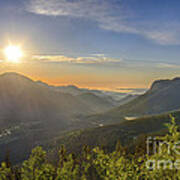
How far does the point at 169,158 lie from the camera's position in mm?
15594

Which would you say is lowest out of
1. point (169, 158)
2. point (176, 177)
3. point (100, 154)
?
point (176, 177)

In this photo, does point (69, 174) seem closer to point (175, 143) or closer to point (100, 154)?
point (100, 154)

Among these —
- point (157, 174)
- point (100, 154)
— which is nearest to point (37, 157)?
point (100, 154)

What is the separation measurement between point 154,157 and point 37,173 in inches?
727

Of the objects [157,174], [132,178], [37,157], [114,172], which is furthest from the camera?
[37,157]

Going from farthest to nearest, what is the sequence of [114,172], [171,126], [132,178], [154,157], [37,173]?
[37,173] < [132,178] < [114,172] < [154,157] < [171,126]

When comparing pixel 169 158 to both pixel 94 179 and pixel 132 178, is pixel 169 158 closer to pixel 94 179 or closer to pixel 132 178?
pixel 132 178

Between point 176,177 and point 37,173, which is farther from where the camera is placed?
point 37,173

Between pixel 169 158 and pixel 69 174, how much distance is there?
47.8 ft

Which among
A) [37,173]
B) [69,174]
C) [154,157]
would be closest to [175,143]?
[154,157]

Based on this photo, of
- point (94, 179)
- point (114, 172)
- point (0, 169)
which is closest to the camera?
point (114, 172)

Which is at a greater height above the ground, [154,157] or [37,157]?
[37,157]

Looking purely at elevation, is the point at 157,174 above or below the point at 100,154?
below

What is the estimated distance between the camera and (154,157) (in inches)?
669
